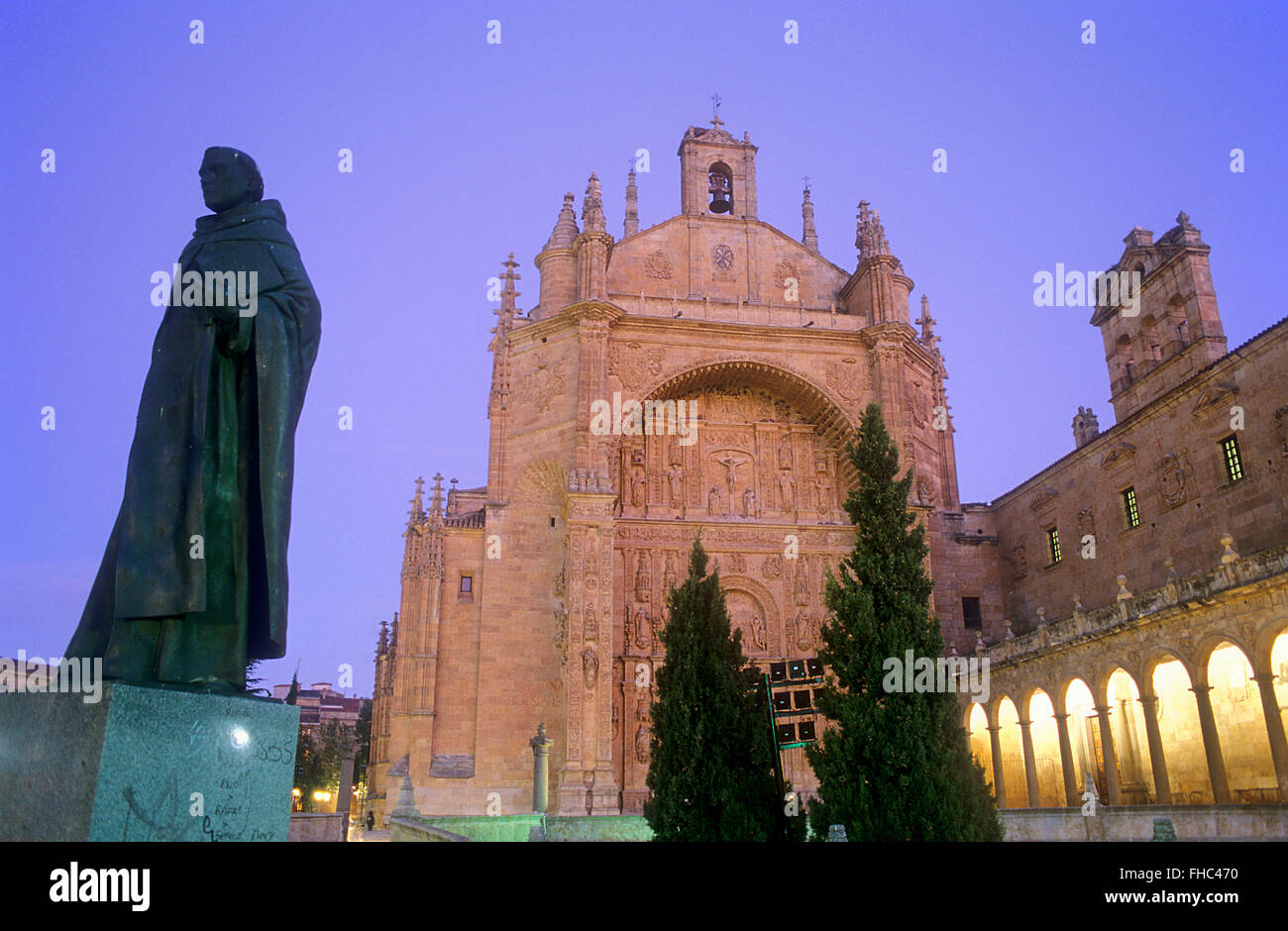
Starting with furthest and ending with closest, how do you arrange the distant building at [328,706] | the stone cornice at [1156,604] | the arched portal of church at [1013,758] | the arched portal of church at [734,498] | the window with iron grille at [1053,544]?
the distant building at [328,706] < the window with iron grille at [1053,544] < the arched portal of church at [1013,758] < the arched portal of church at [734,498] < the stone cornice at [1156,604]

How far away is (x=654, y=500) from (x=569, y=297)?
7318mm

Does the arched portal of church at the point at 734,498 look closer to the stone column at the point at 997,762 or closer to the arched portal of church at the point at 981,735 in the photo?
the stone column at the point at 997,762

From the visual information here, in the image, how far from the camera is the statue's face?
4992mm

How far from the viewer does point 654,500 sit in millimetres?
30609

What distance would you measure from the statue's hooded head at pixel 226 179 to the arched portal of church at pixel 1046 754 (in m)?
28.7

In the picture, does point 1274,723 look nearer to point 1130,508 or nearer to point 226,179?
point 1130,508

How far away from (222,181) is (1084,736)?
92.9 feet

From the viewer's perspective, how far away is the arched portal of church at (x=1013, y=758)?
29.8 m

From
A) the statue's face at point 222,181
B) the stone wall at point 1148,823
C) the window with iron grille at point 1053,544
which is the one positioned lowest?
the stone wall at point 1148,823

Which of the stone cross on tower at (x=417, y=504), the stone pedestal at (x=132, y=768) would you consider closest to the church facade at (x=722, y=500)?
the stone cross on tower at (x=417, y=504)

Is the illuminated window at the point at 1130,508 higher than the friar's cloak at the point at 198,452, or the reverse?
the illuminated window at the point at 1130,508

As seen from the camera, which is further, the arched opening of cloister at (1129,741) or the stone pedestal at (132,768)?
the arched opening of cloister at (1129,741)

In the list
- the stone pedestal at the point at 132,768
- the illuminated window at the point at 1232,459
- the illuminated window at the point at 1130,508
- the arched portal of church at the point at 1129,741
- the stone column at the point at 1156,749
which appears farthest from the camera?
the illuminated window at the point at 1130,508

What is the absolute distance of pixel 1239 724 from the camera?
2269 cm
